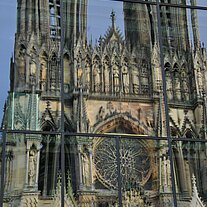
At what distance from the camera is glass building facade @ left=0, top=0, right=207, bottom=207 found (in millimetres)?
13742

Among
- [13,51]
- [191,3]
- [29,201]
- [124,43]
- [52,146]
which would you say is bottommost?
[29,201]

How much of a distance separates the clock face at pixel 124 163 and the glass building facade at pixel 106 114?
0.05 meters

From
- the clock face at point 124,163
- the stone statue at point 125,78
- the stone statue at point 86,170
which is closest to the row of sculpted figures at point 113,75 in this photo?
the stone statue at point 125,78

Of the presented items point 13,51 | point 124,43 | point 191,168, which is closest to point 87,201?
point 191,168

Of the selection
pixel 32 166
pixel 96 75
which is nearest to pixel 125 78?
pixel 96 75

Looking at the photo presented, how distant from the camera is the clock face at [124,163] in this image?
46.8ft

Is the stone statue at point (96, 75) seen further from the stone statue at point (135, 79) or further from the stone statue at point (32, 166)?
the stone statue at point (32, 166)

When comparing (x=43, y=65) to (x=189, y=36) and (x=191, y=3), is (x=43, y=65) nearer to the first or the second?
(x=189, y=36)

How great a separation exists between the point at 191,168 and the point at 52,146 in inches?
229

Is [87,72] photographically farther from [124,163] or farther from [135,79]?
[124,163]

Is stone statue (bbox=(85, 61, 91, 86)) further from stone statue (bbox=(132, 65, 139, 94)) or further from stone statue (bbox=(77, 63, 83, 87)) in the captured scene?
stone statue (bbox=(132, 65, 139, 94))

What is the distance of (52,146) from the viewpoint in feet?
46.1

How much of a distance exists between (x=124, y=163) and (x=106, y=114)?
7909mm

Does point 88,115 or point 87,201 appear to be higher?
point 88,115
